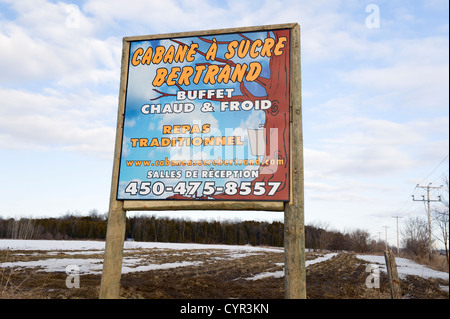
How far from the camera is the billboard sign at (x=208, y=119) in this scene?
6.01 metres

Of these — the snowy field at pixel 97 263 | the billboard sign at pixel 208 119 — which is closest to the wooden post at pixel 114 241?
the billboard sign at pixel 208 119

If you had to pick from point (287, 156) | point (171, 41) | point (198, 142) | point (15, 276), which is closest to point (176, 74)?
point (171, 41)

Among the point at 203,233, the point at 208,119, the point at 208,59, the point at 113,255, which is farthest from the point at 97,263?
the point at 203,233

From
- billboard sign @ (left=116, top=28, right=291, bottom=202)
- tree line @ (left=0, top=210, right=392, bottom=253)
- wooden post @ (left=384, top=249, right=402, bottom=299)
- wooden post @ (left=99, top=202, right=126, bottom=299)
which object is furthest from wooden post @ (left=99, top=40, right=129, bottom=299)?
tree line @ (left=0, top=210, right=392, bottom=253)

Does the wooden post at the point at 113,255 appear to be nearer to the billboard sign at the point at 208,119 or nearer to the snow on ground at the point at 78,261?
the billboard sign at the point at 208,119

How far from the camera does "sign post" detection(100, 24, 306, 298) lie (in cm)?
591

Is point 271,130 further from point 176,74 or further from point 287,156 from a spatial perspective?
point 176,74

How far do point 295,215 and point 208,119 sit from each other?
2368 millimetres

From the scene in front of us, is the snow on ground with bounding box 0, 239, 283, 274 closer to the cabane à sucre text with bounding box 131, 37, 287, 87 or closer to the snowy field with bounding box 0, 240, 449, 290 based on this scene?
the snowy field with bounding box 0, 240, 449, 290

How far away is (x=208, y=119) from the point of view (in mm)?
6406

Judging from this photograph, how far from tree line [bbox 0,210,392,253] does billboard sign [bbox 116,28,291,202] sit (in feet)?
298

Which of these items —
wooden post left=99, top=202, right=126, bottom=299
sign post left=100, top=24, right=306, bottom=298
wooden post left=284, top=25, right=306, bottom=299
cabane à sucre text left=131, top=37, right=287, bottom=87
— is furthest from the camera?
cabane à sucre text left=131, top=37, right=287, bottom=87
